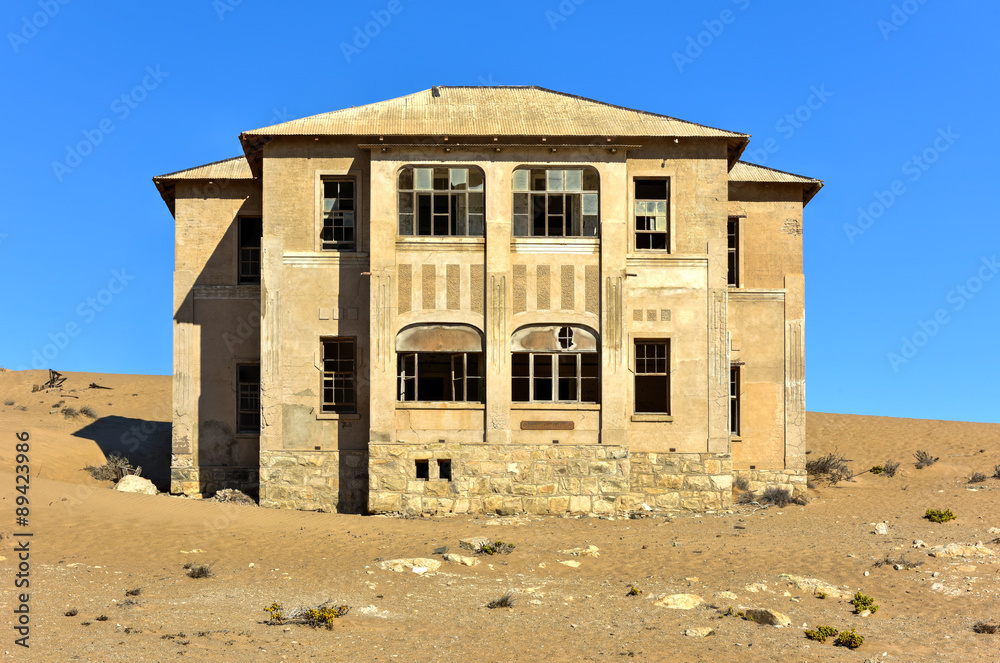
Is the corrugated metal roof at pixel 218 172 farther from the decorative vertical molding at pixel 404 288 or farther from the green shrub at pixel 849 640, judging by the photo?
the green shrub at pixel 849 640

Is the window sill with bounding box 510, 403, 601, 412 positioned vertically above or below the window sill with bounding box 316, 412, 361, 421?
above

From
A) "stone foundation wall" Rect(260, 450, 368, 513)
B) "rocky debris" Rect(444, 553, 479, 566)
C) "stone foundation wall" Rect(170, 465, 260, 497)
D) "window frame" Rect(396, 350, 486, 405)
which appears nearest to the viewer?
"rocky debris" Rect(444, 553, 479, 566)

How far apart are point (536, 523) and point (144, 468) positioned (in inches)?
534

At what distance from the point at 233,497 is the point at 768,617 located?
541 inches

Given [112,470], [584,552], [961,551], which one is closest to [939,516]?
[961,551]

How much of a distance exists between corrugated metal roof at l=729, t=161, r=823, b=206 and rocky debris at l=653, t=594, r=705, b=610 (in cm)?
1349

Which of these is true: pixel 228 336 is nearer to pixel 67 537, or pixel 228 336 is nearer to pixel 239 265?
pixel 239 265

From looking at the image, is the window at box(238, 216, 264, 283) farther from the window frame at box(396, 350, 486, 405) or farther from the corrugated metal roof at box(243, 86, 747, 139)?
the window frame at box(396, 350, 486, 405)

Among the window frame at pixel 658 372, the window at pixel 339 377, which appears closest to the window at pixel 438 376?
the window at pixel 339 377

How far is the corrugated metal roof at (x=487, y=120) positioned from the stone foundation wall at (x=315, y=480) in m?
7.88

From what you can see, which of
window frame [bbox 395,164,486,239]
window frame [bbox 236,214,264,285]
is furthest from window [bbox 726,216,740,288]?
window frame [bbox 236,214,264,285]

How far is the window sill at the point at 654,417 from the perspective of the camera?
21812 mm

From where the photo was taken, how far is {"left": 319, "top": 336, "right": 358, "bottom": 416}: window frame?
22.0 meters

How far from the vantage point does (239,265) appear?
24578mm
